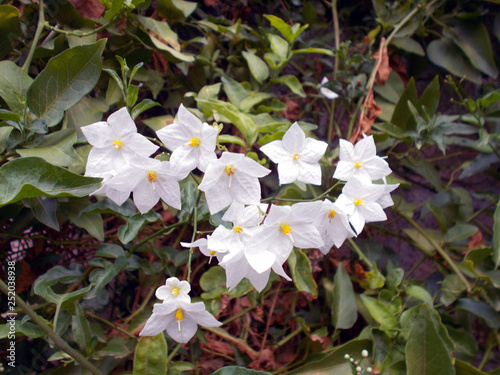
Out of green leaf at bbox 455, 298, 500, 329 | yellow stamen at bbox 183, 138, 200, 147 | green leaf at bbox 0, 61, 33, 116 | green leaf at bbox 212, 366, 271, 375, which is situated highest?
yellow stamen at bbox 183, 138, 200, 147

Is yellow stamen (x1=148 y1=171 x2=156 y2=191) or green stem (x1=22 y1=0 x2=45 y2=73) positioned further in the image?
green stem (x1=22 y1=0 x2=45 y2=73)

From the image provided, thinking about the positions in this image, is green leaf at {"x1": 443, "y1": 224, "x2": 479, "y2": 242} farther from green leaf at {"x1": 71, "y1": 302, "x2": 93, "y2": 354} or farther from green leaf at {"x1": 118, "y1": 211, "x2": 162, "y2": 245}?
green leaf at {"x1": 71, "y1": 302, "x2": 93, "y2": 354}

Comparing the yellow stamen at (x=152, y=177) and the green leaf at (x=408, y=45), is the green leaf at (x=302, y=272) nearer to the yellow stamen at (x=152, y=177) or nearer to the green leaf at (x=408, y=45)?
the yellow stamen at (x=152, y=177)

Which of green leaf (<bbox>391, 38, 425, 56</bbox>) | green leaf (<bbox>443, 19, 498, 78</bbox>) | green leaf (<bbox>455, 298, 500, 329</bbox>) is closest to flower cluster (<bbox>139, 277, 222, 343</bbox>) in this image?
green leaf (<bbox>455, 298, 500, 329</bbox>)

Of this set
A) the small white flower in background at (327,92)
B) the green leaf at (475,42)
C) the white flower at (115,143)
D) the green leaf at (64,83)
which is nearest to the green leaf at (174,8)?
the green leaf at (64,83)

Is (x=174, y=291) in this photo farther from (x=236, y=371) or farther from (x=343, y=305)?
(x=343, y=305)

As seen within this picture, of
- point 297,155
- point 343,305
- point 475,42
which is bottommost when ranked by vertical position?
point 343,305

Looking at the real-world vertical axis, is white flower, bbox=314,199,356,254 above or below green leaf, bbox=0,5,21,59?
below

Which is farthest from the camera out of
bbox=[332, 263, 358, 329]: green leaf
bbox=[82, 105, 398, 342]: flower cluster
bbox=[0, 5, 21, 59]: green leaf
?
bbox=[332, 263, 358, 329]: green leaf

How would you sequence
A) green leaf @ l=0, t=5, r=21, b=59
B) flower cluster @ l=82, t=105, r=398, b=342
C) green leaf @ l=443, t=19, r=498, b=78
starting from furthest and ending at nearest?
green leaf @ l=443, t=19, r=498, b=78, green leaf @ l=0, t=5, r=21, b=59, flower cluster @ l=82, t=105, r=398, b=342

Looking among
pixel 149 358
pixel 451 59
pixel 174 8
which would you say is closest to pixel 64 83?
pixel 174 8
